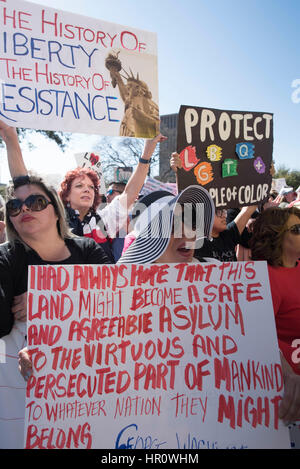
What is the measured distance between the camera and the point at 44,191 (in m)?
1.64

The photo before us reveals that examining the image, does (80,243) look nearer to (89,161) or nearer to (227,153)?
(227,153)

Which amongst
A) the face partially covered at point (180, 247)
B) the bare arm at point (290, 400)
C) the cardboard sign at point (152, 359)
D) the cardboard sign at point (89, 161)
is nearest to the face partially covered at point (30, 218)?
the cardboard sign at point (152, 359)

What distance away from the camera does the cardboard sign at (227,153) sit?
2.10 metres

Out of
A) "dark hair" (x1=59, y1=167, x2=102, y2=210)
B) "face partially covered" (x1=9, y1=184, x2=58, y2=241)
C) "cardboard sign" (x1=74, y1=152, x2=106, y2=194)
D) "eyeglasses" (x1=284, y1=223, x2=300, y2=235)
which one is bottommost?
"eyeglasses" (x1=284, y1=223, x2=300, y2=235)

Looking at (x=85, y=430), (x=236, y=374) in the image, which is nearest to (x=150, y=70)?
(x=236, y=374)

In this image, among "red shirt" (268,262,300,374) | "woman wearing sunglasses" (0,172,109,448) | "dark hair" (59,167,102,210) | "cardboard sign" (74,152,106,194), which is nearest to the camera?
"woman wearing sunglasses" (0,172,109,448)

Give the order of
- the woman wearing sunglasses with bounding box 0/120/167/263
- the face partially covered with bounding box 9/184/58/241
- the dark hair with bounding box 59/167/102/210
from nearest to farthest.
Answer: the face partially covered with bounding box 9/184/58/241
the woman wearing sunglasses with bounding box 0/120/167/263
the dark hair with bounding box 59/167/102/210

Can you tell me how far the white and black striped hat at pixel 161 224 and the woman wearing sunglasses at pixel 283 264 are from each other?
54 cm

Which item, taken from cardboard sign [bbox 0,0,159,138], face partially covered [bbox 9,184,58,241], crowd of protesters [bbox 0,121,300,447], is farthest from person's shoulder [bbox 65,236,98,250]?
cardboard sign [bbox 0,0,159,138]

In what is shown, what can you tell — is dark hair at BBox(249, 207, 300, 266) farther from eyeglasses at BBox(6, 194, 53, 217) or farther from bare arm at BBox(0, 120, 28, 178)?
bare arm at BBox(0, 120, 28, 178)

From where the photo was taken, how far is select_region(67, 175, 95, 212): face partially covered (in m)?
2.57

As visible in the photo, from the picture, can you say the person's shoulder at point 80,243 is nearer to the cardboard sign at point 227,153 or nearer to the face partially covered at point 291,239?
the cardboard sign at point 227,153

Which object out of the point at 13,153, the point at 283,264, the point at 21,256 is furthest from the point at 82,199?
the point at 283,264
